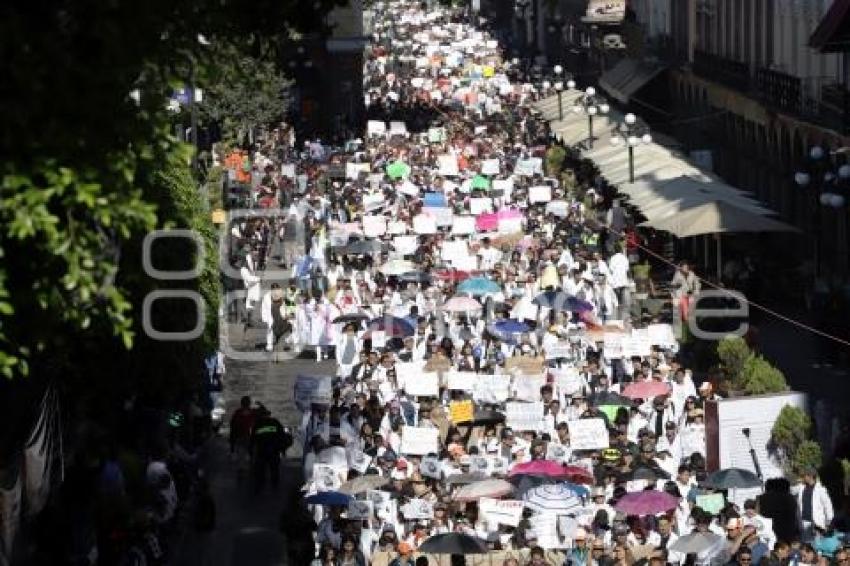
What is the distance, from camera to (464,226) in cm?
4419

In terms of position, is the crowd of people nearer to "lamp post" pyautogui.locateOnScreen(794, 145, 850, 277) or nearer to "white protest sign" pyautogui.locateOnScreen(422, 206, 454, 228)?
"white protest sign" pyautogui.locateOnScreen(422, 206, 454, 228)

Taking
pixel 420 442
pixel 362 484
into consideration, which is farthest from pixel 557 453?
pixel 362 484

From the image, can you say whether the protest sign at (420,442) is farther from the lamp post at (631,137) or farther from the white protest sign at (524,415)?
the lamp post at (631,137)

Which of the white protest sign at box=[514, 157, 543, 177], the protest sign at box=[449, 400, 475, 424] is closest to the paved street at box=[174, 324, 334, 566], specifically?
the protest sign at box=[449, 400, 475, 424]

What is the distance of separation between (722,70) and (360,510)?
37591mm

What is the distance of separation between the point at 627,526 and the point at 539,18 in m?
101

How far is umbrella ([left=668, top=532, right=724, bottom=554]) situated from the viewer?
801 inches

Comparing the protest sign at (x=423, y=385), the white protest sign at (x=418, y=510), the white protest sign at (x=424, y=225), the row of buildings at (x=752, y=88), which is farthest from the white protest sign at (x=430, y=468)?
the white protest sign at (x=424, y=225)

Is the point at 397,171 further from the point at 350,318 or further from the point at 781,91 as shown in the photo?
the point at 350,318

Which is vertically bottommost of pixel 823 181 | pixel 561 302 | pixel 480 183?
pixel 480 183

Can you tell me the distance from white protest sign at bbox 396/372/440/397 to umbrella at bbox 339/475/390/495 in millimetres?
5374

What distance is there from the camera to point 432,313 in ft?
114

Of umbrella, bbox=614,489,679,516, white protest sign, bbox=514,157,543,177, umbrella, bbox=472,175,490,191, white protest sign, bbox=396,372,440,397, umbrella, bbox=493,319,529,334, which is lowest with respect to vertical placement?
white protest sign, bbox=514,157,543,177

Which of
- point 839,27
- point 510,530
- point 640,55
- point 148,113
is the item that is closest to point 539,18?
point 640,55
